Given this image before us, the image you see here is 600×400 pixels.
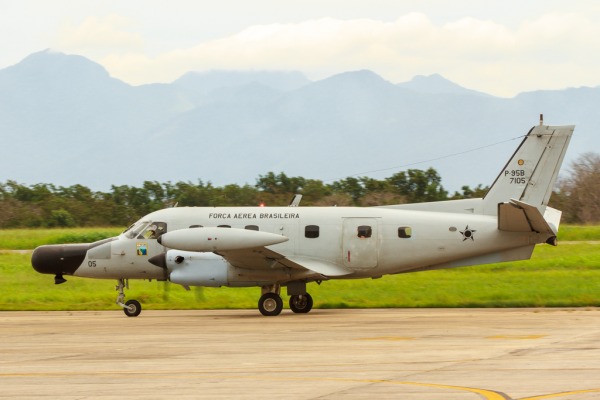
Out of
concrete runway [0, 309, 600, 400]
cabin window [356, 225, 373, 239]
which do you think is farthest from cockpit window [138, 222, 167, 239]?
cabin window [356, 225, 373, 239]

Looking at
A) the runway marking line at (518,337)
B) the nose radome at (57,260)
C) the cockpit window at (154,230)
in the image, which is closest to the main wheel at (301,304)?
the cockpit window at (154,230)

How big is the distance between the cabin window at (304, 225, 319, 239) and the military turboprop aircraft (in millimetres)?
25

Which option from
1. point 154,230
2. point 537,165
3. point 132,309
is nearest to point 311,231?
point 154,230

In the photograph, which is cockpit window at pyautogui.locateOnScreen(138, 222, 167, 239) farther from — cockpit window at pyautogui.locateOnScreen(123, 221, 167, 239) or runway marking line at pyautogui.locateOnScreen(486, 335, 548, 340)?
runway marking line at pyautogui.locateOnScreen(486, 335, 548, 340)

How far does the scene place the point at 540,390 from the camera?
12.6m

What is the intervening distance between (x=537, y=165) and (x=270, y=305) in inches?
292

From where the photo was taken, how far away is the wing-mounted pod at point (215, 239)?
2297cm

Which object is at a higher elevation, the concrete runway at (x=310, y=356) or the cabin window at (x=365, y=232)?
the cabin window at (x=365, y=232)

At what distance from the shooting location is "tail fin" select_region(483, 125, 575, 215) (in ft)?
83.0

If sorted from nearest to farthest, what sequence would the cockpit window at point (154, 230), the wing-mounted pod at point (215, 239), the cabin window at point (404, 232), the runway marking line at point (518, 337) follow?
the runway marking line at point (518, 337), the wing-mounted pod at point (215, 239), the cabin window at point (404, 232), the cockpit window at point (154, 230)

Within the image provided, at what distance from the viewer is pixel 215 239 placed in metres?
23.0

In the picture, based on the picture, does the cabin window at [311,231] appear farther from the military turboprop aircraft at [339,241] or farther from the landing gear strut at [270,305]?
the landing gear strut at [270,305]

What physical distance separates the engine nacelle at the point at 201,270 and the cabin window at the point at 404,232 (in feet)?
14.2

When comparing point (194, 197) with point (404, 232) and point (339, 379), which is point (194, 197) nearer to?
point (404, 232)
